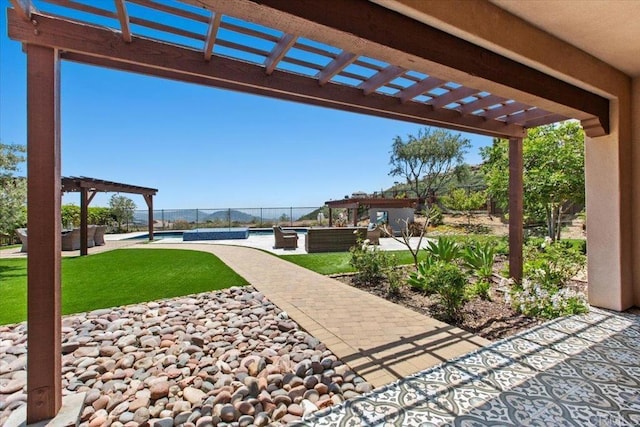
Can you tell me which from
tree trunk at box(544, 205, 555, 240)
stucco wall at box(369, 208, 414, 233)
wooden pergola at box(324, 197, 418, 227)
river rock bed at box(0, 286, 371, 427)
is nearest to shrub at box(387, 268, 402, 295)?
river rock bed at box(0, 286, 371, 427)

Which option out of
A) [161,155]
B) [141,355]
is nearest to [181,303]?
[141,355]

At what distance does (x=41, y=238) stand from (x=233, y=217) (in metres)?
20.5

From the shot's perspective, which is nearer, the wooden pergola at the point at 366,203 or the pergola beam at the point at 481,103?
the pergola beam at the point at 481,103

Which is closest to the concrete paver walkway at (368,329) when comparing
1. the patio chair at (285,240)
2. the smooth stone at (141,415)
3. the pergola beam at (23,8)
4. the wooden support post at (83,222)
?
the smooth stone at (141,415)

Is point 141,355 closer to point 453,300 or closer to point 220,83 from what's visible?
point 220,83

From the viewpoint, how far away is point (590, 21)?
2.52 meters

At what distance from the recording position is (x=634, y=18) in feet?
8.21

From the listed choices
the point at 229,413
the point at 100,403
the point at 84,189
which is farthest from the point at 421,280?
the point at 84,189

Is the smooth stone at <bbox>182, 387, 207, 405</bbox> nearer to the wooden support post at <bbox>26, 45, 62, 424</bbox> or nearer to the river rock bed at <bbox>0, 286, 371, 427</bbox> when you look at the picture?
the river rock bed at <bbox>0, 286, 371, 427</bbox>

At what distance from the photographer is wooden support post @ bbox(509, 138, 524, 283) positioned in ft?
16.4

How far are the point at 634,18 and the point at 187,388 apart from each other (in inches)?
189

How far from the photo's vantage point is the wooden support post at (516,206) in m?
5.00

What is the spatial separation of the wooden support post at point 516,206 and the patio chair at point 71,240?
13531 mm

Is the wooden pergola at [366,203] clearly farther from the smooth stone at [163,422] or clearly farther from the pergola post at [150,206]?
the smooth stone at [163,422]
